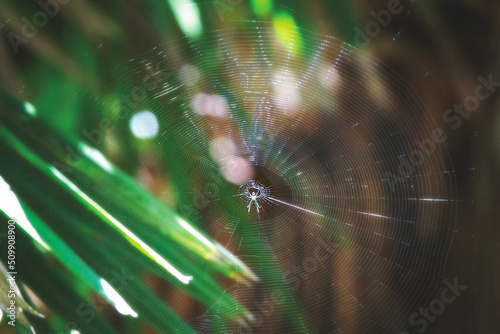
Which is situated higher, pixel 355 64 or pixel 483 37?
pixel 483 37

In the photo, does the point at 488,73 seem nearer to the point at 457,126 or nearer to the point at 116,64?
the point at 457,126

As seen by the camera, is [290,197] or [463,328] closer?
[463,328]

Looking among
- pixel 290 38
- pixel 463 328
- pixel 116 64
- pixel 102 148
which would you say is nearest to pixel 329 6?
pixel 290 38

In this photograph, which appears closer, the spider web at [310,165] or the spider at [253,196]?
the spider web at [310,165]

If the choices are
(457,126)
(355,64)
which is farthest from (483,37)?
(355,64)

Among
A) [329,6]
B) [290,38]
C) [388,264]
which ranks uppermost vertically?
[329,6]

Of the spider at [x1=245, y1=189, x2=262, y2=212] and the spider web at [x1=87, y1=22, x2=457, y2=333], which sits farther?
the spider at [x1=245, y1=189, x2=262, y2=212]

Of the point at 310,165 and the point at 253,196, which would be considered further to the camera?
the point at 253,196
